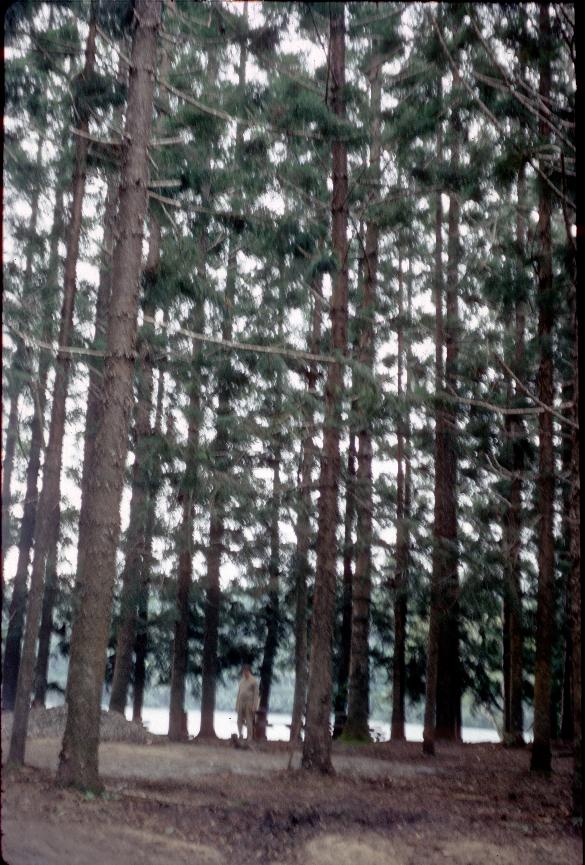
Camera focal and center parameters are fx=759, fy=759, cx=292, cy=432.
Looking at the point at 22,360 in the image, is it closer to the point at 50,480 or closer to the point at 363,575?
the point at 50,480

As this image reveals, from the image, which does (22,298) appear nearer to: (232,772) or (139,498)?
(139,498)

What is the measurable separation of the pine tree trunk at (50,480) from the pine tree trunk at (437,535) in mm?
6829

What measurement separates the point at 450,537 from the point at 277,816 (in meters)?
12.1

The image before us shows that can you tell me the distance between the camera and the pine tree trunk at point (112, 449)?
9070 mm

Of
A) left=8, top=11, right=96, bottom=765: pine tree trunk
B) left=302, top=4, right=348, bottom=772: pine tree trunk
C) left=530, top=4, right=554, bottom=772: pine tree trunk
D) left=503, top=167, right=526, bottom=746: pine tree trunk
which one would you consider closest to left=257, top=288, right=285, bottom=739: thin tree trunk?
left=302, top=4, right=348, bottom=772: pine tree trunk

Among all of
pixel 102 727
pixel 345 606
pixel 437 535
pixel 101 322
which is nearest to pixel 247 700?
pixel 102 727

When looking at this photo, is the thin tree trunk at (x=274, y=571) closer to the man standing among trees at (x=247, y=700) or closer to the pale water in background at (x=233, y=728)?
the pale water in background at (x=233, y=728)

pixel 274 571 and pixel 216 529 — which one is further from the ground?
pixel 216 529

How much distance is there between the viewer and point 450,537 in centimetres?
2020

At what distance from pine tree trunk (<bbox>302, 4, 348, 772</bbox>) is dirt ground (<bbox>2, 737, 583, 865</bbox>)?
0.86 meters

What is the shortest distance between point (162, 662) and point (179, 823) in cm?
1967

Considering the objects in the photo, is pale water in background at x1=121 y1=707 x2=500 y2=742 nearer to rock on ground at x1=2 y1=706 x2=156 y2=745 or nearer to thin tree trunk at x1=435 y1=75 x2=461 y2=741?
thin tree trunk at x1=435 y1=75 x2=461 y2=741

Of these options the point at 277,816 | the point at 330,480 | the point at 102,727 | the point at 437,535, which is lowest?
the point at 102,727

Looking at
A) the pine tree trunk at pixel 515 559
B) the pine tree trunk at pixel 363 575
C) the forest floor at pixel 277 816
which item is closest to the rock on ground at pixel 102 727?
the forest floor at pixel 277 816
